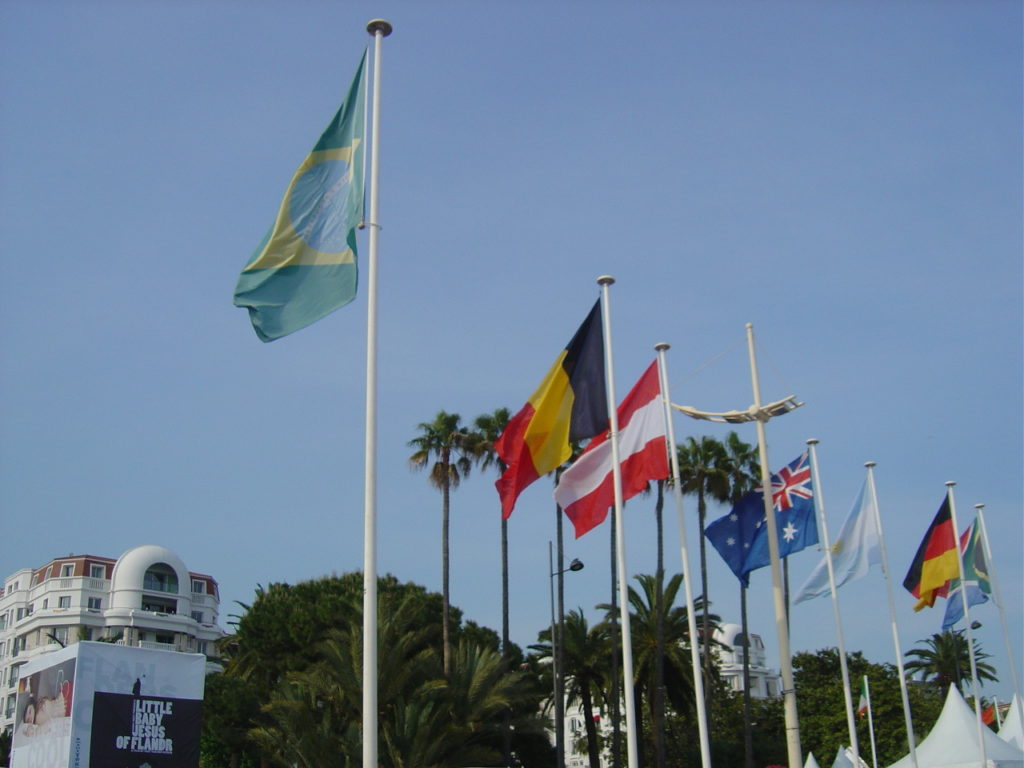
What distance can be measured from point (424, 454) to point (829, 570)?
25.9 meters

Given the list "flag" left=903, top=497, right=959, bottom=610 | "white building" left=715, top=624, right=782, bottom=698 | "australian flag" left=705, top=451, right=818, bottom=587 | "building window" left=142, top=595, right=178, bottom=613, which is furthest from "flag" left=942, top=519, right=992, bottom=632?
"white building" left=715, top=624, right=782, bottom=698

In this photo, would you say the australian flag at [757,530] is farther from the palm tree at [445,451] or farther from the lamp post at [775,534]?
the palm tree at [445,451]

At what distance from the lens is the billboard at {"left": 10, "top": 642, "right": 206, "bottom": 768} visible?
27812 mm

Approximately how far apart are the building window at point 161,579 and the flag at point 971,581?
8561 cm

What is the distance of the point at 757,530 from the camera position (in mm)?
22016

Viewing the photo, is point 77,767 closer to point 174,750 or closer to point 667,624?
point 174,750

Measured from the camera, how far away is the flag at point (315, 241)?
1424cm

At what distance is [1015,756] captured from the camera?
34.4 metres

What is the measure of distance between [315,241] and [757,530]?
11.9 metres

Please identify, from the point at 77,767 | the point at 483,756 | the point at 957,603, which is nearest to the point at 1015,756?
the point at 957,603

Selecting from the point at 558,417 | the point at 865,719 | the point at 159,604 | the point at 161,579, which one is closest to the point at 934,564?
the point at 558,417

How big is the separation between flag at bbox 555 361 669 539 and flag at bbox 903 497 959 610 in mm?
15062

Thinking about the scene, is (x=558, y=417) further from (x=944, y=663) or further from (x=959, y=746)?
(x=944, y=663)

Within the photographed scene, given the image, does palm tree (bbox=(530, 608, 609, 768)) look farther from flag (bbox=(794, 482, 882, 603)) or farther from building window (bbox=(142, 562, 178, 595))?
building window (bbox=(142, 562, 178, 595))
